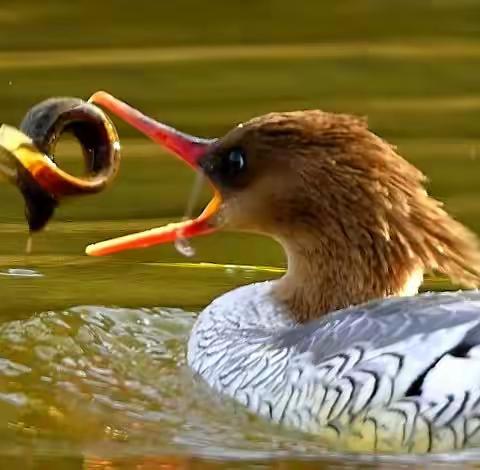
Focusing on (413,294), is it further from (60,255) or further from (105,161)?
(60,255)

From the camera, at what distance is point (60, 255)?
9336 mm

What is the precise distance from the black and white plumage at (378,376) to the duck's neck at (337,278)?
0.96ft

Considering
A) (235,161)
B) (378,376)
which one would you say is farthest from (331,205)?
(378,376)

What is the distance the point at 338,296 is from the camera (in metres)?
7.63

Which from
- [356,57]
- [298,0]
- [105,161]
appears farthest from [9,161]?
[298,0]

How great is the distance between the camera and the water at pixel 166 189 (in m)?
6.97

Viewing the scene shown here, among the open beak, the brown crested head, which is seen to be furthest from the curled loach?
the brown crested head

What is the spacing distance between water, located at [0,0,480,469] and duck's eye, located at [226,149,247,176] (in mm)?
905

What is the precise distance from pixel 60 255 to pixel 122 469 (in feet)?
9.84

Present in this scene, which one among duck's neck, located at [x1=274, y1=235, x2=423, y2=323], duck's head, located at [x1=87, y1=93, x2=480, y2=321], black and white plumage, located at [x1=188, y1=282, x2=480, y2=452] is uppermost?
duck's head, located at [x1=87, y1=93, x2=480, y2=321]

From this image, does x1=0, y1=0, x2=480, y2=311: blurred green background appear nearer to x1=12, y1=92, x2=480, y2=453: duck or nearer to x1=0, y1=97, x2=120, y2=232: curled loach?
x1=12, y1=92, x2=480, y2=453: duck

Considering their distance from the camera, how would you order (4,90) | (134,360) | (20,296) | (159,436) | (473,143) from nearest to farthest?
1. (159,436)
2. (134,360)
3. (20,296)
4. (473,143)
5. (4,90)

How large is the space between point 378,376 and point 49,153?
5.77 feet

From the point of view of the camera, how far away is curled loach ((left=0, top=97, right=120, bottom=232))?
7398 millimetres
